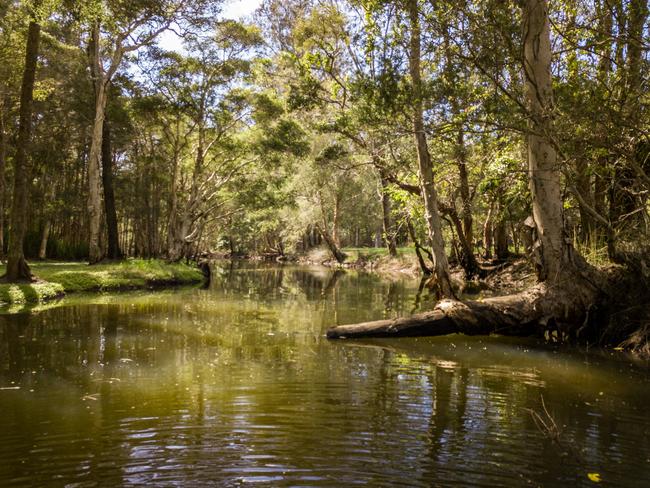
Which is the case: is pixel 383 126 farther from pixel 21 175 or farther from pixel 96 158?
pixel 96 158

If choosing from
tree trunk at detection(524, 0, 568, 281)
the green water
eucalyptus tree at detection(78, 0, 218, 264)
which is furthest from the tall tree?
tree trunk at detection(524, 0, 568, 281)

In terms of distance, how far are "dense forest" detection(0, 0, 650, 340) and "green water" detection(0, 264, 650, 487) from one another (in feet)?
9.26

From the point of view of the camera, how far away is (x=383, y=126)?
13.8 m

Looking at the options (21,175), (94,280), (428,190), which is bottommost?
(94,280)

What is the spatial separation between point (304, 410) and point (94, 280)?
14.8 meters

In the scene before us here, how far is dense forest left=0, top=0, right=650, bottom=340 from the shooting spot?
8.67m

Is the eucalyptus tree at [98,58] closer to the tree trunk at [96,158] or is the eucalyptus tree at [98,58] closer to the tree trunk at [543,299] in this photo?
the tree trunk at [96,158]

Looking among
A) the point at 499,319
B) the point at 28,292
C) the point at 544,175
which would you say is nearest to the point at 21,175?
the point at 28,292

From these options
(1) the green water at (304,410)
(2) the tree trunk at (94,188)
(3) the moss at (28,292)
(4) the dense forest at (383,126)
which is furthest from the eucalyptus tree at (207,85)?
(1) the green water at (304,410)

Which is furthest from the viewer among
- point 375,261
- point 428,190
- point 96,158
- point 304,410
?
point 375,261

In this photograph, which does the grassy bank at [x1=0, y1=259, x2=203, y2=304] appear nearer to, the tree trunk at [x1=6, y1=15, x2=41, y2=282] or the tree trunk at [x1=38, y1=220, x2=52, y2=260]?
the tree trunk at [x1=6, y1=15, x2=41, y2=282]

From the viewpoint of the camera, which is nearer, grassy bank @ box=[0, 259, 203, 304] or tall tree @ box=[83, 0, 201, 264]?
grassy bank @ box=[0, 259, 203, 304]

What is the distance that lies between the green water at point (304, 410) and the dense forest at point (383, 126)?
2822 millimetres

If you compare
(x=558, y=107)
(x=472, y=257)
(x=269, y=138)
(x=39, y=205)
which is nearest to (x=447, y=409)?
(x=558, y=107)
